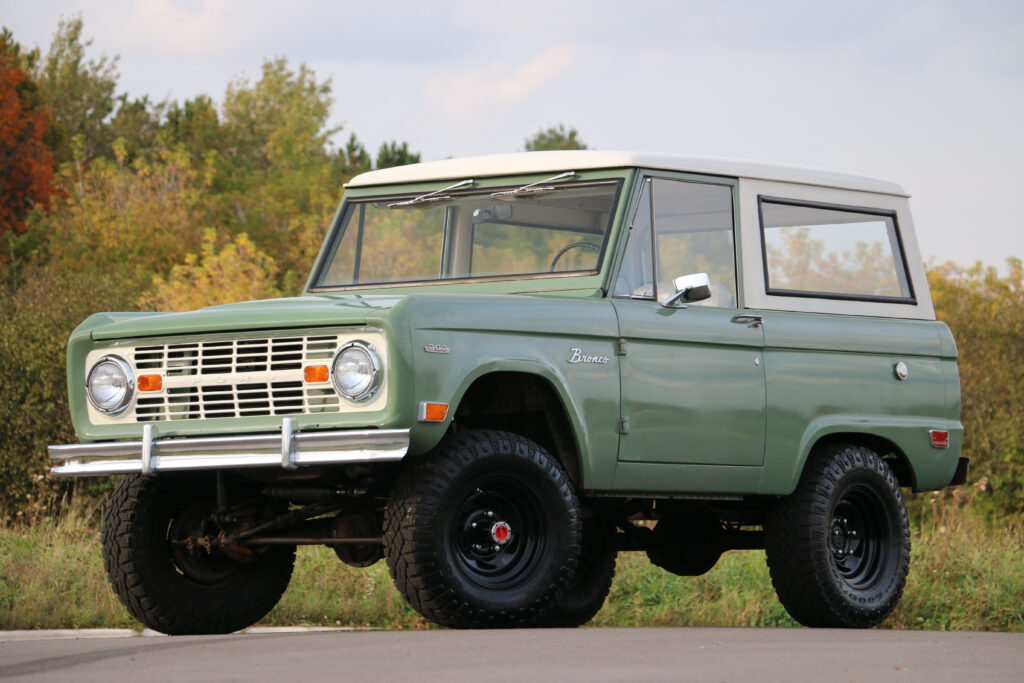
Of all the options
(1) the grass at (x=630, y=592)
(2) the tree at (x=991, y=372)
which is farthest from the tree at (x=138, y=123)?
(1) the grass at (x=630, y=592)

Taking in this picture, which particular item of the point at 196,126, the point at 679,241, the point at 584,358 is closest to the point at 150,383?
the point at 584,358

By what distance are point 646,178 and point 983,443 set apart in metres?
18.4

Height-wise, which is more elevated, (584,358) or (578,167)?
(578,167)

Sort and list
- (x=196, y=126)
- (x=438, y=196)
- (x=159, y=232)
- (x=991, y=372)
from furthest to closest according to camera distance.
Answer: (x=196, y=126), (x=159, y=232), (x=991, y=372), (x=438, y=196)

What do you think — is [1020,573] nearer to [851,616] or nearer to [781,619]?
[781,619]

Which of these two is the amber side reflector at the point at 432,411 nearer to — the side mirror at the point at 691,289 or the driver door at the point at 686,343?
the driver door at the point at 686,343

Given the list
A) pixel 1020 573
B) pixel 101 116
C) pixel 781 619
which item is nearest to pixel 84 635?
pixel 781 619

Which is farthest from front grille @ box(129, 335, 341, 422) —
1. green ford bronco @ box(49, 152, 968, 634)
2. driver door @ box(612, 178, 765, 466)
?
driver door @ box(612, 178, 765, 466)

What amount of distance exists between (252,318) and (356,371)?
60cm

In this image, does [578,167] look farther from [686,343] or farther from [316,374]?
[316,374]

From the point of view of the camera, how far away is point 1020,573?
12.5 metres

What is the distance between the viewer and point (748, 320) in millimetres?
8594

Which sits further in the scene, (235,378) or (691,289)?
(691,289)

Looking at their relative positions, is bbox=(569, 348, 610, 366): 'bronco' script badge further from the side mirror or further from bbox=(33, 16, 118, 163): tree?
bbox=(33, 16, 118, 163): tree
